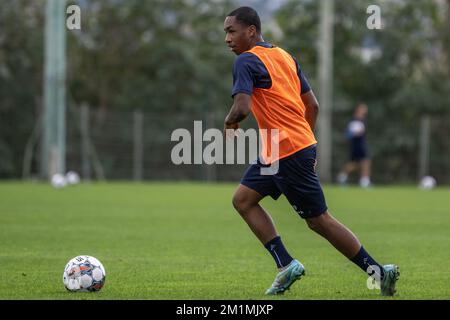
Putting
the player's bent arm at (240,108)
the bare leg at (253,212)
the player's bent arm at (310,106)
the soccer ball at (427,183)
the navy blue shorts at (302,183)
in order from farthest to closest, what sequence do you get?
1. the soccer ball at (427,183)
2. the player's bent arm at (310,106)
3. the bare leg at (253,212)
4. the navy blue shorts at (302,183)
5. the player's bent arm at (240,108)

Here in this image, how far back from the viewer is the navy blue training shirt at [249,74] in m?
7.27

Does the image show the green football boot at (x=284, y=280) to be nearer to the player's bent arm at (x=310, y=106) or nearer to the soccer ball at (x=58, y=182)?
the player's bent arm at (x=310, y=106)

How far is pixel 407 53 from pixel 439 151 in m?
4.63

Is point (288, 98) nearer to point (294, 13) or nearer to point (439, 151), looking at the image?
point (439, 151)

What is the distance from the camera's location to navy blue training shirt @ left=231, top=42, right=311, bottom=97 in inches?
286

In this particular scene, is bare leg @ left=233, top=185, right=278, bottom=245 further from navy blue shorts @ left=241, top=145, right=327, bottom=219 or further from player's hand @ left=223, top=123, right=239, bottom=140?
player's hand @ left=223, top=123, right=239, bottom=140

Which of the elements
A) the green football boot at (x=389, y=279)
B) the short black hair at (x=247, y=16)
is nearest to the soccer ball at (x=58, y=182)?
the short black hair at (x=247, y=16)

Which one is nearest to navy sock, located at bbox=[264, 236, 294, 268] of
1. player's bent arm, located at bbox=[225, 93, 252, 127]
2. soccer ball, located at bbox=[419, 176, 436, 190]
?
player's bent arm, located at bbox=[225, 93, 252, 127]

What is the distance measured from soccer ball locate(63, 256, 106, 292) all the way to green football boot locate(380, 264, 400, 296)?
2.26 metres

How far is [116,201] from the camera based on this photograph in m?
20.4

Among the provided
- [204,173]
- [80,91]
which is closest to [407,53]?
[204,173]

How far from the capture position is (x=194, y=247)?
11672 millimetres

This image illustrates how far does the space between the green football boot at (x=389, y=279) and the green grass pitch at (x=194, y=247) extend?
0.48ft
